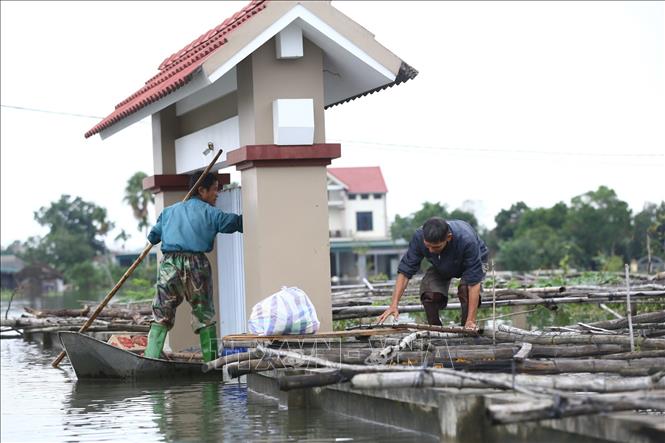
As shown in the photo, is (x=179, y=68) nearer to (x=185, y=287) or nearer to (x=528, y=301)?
(x=185, y=287)

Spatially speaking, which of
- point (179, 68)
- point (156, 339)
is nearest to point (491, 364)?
point (156, 339)

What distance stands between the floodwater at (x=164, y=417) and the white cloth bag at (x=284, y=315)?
0.67m

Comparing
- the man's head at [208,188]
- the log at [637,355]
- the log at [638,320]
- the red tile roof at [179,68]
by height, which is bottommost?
the log at [637,355]

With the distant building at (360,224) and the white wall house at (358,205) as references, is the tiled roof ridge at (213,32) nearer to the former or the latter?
the distant building at (360,224)

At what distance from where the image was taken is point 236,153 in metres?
11.4

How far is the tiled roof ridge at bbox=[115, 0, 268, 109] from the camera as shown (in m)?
11.7

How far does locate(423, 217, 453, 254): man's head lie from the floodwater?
1750mm

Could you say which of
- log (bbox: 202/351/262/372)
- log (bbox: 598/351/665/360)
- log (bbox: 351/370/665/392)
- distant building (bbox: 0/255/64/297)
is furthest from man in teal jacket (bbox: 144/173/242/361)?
distant building (bbox: 0/255/64/297)

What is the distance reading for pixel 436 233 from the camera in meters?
9.95

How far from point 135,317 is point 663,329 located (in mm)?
9265

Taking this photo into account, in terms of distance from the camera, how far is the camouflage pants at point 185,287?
11.5 m

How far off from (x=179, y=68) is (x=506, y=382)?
22.2ft

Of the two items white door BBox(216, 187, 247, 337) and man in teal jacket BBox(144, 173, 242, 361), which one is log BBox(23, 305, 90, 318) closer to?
white door BBox(216, 187, 247, 337)

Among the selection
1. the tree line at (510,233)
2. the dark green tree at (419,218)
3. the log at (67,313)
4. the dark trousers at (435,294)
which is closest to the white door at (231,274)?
the dark trousers at (435,294)
